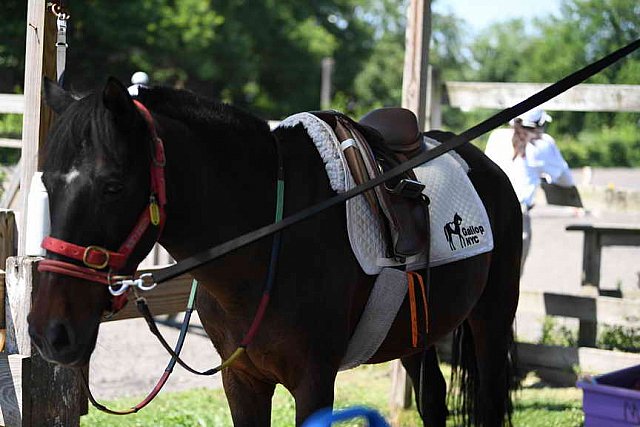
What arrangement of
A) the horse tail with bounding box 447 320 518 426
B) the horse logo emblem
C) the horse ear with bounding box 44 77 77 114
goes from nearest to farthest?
the horse ear with bounding box 44 77 77 114 < the horse logo emblem < the horse tail with bounding box 447 320 518 426

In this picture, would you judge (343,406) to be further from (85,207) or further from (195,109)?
(85,207)

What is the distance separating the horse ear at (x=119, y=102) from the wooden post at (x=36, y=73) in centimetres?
133

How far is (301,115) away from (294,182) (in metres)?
0.41

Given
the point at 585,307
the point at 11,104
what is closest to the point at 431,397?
the point at 585,307

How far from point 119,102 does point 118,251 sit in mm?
425

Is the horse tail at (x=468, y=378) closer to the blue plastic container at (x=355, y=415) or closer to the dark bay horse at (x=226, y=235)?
the dark bay horse at (x=226, y=235)

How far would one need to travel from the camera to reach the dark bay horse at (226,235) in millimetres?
2451

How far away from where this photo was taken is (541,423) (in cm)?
567

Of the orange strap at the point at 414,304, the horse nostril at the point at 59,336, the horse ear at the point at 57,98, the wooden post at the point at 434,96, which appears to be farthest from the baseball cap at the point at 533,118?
the horse nostril at the point at 59,336

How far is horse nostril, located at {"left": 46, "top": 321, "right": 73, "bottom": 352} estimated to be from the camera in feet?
7.90

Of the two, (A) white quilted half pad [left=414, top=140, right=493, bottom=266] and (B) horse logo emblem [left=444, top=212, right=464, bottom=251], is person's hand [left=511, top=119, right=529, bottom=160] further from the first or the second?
(B) horse logo emblem [left=444, top=212, right=464, bottom=251]

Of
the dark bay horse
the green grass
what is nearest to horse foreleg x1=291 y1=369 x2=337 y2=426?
the dark bay horse

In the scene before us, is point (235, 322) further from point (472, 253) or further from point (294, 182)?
point (472, 253)

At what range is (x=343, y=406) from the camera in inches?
231
